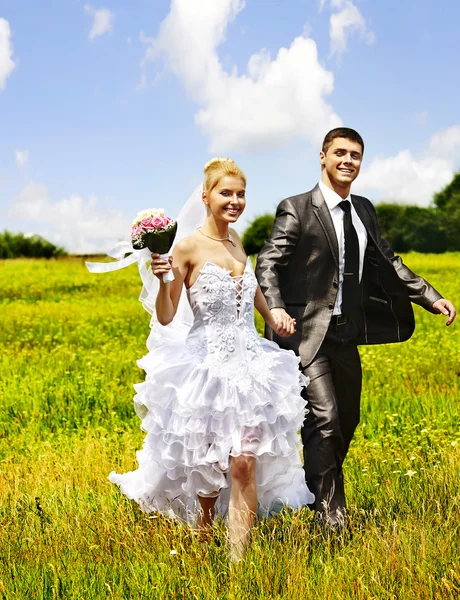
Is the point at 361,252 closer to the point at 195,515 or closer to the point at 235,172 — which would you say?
the point at 235,172

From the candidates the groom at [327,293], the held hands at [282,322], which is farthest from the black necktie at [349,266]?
the held hands at [282,322]

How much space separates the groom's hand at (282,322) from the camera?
507 centimetres

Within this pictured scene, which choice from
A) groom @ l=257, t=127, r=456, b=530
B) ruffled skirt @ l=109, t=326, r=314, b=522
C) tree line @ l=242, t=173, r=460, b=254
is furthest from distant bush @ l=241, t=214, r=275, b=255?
ruffled skirt @ l=109, t=326, r=314, b=522

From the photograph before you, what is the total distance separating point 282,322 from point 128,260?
106 centimetres

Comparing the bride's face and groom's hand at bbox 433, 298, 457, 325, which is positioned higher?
the bride's face

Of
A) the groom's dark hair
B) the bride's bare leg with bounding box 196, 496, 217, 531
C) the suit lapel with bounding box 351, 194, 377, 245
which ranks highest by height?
the groom's dark hair

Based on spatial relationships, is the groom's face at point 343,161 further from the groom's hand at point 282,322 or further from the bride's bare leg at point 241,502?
the bride's bare leg at point 241,502

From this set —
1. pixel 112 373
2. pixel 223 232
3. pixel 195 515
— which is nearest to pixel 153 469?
pixel 195 515

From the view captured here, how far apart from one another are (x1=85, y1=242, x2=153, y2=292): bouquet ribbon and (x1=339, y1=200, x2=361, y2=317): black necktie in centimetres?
136

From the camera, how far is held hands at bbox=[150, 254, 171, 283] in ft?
15.4

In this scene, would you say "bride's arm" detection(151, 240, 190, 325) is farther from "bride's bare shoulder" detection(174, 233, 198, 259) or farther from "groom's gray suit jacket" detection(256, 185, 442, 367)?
"groom's gray suit jacket" detection(256, 185, 442, 367)

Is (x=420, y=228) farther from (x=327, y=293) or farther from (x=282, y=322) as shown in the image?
(x=282, y=322)

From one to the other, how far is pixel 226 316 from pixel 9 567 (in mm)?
1954

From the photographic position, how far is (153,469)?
5.25 meters
